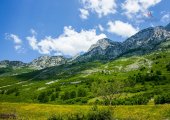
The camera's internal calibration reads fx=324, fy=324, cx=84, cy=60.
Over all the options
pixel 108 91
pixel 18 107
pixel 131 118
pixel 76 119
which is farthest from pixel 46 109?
pixel 108 91

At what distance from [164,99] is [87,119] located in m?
108

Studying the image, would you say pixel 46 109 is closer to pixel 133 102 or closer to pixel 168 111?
pixel 168 111

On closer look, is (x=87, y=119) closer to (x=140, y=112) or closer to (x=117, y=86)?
(x=140, y=112)

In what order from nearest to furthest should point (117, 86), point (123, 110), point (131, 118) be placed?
point (131, 118) → point (123, 110) → point (117, 86)

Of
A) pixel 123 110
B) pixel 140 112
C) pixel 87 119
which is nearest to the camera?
pixel 87 119

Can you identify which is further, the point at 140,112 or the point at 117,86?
the point at 117,86

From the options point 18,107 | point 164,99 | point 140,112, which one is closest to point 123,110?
point 140,112

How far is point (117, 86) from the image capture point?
501 feet

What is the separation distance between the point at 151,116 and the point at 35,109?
37820 millimetres

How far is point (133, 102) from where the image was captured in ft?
613

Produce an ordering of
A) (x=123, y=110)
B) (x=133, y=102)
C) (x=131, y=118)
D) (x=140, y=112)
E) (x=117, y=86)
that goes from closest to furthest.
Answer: (x=131, y=118)
(x=140, y=112)
(x=123, y=110)
(x=117, y=86)
(x=133, y=102)

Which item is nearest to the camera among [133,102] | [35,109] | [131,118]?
[131,118]

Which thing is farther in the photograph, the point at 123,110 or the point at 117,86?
the point at 117,86

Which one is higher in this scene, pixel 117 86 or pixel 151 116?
pixel 117 86
